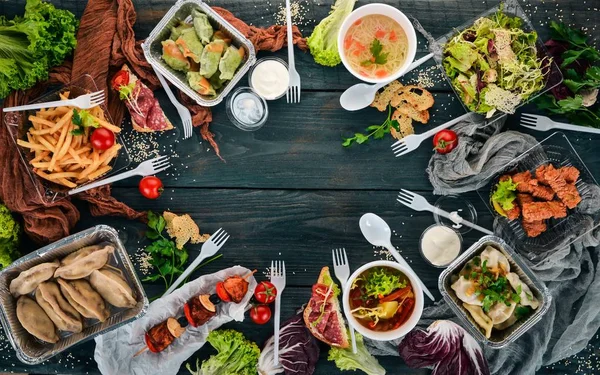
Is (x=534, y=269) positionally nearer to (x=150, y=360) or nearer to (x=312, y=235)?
(x=312, y=235)

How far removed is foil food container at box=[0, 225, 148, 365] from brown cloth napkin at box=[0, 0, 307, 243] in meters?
0.21

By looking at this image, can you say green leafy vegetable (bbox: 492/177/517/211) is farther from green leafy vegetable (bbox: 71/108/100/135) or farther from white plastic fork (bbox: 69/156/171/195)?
green leafy vegetable (bbox: 71/108/100/135)

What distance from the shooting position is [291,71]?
2791 mm

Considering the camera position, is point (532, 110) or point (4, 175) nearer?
point (4, 175)

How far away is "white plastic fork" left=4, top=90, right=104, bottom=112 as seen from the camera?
8.44 ft

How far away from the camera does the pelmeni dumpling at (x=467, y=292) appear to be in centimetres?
265

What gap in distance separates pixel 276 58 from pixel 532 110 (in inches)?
53.6

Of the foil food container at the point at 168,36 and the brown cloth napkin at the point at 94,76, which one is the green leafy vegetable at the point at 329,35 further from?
the foil food container at the point at 168,36

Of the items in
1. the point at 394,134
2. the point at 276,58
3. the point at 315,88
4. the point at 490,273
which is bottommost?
the point at 490,273

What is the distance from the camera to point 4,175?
2.67m

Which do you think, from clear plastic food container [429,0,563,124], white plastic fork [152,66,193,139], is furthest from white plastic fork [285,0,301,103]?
clear plastic food container [429,0,563,124]

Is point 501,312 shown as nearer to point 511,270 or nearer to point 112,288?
point 511,270

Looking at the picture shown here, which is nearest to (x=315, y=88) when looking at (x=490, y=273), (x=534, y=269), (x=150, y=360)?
(x=490, y=273)

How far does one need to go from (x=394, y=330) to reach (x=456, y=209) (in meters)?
0.73
